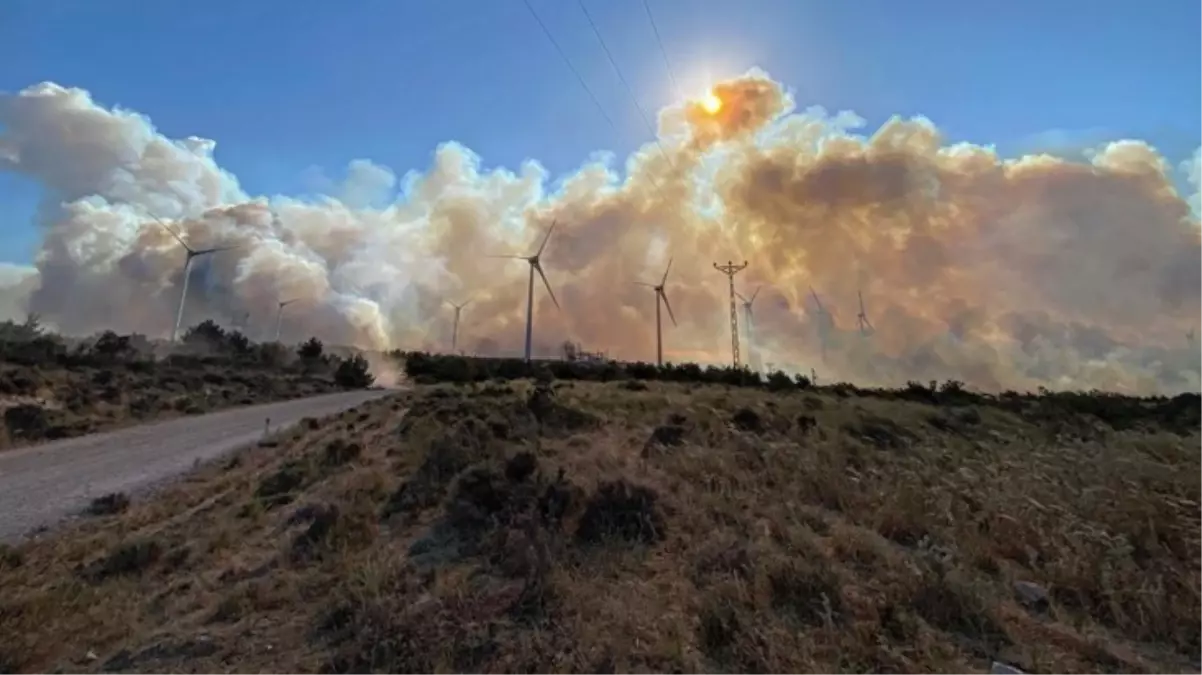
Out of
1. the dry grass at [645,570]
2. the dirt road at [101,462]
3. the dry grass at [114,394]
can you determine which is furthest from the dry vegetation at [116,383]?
the dry grass at [645,570]

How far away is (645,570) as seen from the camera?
7.59m

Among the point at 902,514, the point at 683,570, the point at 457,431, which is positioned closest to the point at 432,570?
the point at 683,570

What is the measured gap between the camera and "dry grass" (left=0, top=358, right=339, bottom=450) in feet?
94.8

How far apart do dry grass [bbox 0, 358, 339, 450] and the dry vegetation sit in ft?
0.13

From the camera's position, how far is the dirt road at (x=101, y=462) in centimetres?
1568

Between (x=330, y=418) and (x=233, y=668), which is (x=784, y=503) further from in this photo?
(x=330, y=418)

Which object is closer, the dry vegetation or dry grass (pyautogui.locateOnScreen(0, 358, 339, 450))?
dry grass (pyautogui.locateOnScreen(0, 358, 339, 450))

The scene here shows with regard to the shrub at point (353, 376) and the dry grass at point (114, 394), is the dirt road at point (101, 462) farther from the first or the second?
the shrub at point (353, 376)

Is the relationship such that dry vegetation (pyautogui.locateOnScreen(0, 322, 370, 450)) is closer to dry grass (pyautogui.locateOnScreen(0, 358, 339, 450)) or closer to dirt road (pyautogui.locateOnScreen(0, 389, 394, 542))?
dry grass (pyautogui.locateOnScreen(0, 358, 339, 450))

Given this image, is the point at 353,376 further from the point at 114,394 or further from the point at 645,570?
the point at 645,570

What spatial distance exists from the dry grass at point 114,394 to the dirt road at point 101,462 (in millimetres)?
2223

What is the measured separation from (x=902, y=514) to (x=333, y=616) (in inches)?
263

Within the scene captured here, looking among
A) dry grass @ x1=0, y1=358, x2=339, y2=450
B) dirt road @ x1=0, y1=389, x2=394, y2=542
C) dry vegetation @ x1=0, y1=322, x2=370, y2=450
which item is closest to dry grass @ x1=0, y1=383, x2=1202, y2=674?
dirt road @ x1=0, y1=389, x2=394, y2=542

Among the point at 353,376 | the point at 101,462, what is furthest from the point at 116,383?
the point at 353,376
